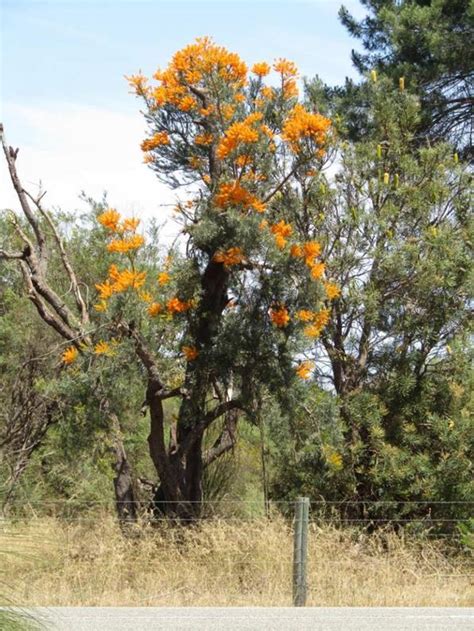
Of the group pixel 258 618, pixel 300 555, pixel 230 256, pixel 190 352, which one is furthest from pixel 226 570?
pixel 230 256

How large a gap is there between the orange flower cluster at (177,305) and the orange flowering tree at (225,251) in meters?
0.02

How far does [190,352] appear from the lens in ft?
42.4

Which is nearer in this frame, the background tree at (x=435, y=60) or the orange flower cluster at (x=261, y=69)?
the orange flower cluster at (x=261, y=69)

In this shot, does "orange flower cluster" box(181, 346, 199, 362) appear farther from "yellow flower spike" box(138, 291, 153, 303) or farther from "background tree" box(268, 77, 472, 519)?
"background tree" box(268, 77, 472, 519)

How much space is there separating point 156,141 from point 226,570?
18.6 ft

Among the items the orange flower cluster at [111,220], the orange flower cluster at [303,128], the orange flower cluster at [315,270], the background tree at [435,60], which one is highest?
the background tree at [435,60]

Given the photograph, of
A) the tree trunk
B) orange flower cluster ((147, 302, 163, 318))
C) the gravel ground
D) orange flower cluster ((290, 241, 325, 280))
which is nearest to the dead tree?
the tree trunk

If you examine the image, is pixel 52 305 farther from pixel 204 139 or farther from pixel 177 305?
pixel 204 139

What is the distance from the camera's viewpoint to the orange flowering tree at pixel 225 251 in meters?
12.2

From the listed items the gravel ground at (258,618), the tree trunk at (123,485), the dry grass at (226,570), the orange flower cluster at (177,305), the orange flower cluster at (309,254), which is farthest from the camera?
the tree trunk at (123,485)

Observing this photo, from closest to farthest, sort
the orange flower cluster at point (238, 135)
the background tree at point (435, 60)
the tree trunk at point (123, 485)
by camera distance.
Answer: the orange flower cluster at point (238, 135) < the tree trunk at point (123, 485) < the background tree at point (435, 60)

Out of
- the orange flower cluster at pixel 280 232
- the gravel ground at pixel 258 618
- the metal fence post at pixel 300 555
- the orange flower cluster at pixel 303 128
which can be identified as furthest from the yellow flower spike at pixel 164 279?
the gravel ground at pixel 258 618

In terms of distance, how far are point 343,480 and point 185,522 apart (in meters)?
2.94

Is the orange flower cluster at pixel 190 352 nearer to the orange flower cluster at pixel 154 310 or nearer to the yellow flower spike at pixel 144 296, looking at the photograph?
the orange flower cluster at pixel 154 310
